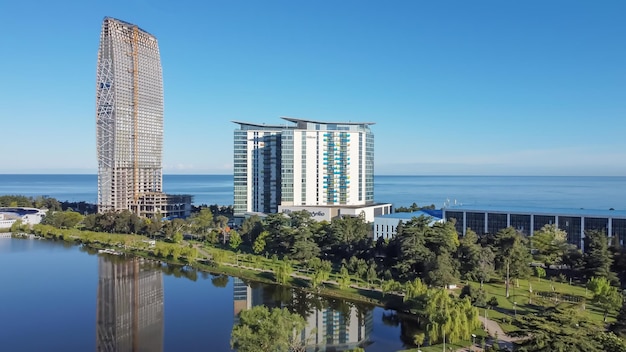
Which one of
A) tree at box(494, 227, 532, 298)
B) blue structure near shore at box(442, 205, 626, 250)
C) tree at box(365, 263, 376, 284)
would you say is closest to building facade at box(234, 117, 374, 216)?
blue structure near shore at box(442, 205, 626, 250)

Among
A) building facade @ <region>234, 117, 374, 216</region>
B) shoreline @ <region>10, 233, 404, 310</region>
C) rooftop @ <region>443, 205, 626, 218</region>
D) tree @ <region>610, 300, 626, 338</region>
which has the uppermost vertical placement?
building facade @ <region>234, 117, 374, 216</region>

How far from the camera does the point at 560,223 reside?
1364 inches

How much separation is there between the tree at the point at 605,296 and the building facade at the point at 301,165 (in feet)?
95.6

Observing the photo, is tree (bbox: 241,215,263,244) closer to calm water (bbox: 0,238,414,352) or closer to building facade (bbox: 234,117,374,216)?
calm water (bbox: 0,238,414,352)

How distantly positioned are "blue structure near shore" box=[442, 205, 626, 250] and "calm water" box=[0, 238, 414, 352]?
1765 cm

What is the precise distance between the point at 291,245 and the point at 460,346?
17.4m

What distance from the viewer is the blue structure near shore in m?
33.1

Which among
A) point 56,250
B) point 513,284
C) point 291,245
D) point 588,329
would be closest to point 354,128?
point 291,245

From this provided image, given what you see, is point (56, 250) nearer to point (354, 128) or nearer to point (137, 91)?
point (137, 91)

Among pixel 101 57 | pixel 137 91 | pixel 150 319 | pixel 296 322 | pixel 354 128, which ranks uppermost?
pixel 101 57

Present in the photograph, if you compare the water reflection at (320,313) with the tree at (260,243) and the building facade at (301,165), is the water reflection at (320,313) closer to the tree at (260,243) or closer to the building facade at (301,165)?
the tree at (260,243)

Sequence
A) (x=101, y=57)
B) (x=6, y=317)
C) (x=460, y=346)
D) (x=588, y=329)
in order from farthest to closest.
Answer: (x=101, y=57)
(x=6, y=317)
(x=460, y=346)
(x=588, y=329)

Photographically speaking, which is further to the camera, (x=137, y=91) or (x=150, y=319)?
(x=137, y=91)

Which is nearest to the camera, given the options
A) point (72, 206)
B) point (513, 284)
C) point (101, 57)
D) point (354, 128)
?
point (513, 284)
